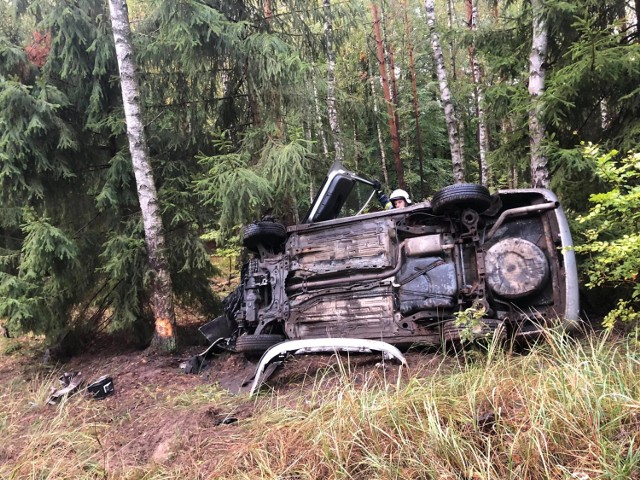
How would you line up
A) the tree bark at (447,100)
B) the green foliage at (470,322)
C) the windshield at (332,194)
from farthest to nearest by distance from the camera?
the tree bark at (447,100)
the windshield at (332,194)
the green foliage at (470,322)

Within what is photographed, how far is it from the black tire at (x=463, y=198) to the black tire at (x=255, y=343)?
2.51 m

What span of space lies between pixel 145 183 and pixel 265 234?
2.11 meters

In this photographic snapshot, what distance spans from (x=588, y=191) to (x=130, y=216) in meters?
6.64

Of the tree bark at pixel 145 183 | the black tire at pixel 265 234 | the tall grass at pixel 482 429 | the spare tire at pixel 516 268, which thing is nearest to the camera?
the tall grass at pixel 482 429

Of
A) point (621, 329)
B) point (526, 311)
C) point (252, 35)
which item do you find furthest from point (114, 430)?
point (252, 35)

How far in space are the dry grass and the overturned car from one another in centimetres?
100

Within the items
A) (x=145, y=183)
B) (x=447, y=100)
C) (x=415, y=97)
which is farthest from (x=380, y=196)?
(x=415, y=97)

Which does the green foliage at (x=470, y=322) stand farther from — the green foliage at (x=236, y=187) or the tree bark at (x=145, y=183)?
the tree bark at (x=145, y=183)

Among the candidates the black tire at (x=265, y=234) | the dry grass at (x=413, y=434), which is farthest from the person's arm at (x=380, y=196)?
the dry grass at (x=413, y=434)

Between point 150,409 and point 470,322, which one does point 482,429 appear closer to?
point 470,322

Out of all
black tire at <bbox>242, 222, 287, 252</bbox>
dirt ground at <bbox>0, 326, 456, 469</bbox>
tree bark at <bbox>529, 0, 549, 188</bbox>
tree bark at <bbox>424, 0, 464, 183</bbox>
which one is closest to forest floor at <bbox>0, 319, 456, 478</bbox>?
dirt ground at <bbox>0, 326, 456, 469</bbox>

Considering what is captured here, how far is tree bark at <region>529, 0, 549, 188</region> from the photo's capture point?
5.61 meters

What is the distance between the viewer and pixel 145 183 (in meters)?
6.95

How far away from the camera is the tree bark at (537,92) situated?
561cm
